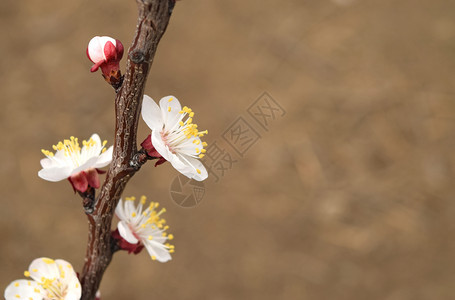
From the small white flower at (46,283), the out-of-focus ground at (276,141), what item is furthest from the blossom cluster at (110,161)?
the out-of-focus ground at (276,141)

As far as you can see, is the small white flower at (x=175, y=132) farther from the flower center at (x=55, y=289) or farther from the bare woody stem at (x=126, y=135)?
the flower center at (x=55, y=289)

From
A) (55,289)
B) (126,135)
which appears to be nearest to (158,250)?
(55,289)

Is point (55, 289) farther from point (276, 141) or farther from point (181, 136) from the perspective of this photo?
point (276, 141)

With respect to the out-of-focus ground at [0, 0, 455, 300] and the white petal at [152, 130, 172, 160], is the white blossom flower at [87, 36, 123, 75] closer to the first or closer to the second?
the white petal at [152, 130, 172, 160]

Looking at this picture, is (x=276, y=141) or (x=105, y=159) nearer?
(x=105, y=159)

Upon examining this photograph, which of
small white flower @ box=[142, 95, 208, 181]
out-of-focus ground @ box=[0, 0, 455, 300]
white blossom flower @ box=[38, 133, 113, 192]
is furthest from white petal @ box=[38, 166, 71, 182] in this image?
out-of-focus ground @ box=[0, 0, 455, 300]

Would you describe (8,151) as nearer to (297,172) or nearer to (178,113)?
(297,172)
